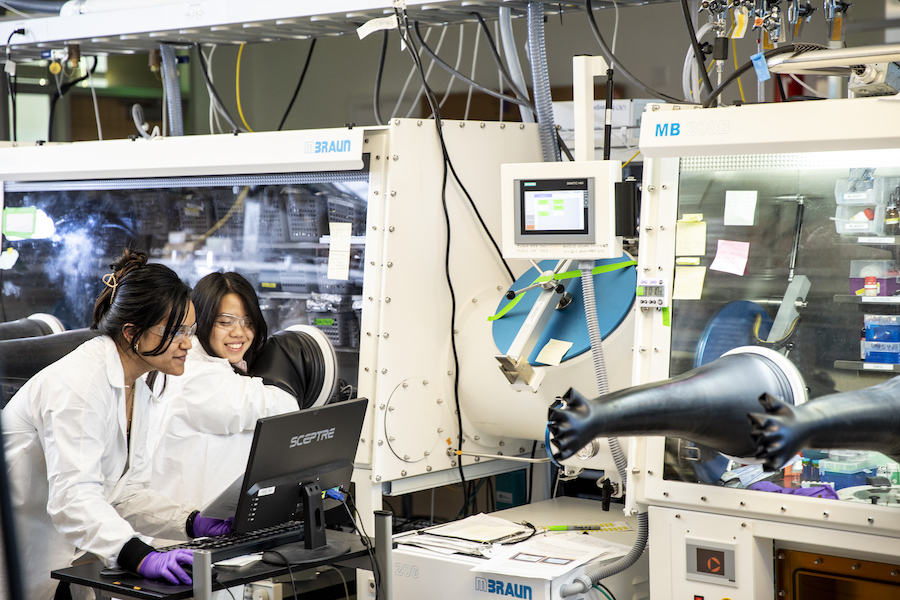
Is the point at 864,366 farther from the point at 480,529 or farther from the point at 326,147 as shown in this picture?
the point at 326,147

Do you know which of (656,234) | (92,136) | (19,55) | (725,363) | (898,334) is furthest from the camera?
(92,136)

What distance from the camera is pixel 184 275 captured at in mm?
3750

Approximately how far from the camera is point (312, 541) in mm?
2398

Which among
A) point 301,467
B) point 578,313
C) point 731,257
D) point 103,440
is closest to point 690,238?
point 731,257

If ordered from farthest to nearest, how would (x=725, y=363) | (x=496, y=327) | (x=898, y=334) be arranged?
(x=496, y=327)
(x=898, y=334)
(x=725, y=363)

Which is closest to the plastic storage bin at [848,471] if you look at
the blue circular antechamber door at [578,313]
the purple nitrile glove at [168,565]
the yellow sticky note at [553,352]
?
the blue circular antechamber door at [578,313]

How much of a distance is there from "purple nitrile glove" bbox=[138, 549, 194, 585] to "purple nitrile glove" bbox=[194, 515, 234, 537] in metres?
0.45

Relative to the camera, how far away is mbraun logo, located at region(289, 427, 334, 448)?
2359 mm

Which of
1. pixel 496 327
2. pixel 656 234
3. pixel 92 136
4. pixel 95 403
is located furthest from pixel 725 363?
pixel 92 136

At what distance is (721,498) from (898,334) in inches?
25.6

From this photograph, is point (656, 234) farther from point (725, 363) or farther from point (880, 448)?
point (880, 448)

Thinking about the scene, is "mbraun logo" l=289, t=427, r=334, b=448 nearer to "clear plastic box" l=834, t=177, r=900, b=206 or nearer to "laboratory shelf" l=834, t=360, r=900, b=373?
"laboratory shelf" l=834, t=360, r=900, b=373

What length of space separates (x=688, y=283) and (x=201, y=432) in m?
1.65

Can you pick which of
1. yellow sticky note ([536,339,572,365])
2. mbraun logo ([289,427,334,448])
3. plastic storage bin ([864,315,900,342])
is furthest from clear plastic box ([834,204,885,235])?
mbraun logo ([289,427,334,448])
